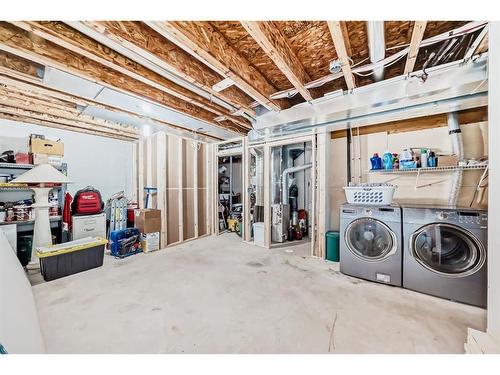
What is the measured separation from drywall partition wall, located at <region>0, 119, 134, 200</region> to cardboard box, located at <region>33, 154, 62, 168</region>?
0.51m

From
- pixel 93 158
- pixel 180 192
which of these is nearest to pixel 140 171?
pixel 93 158

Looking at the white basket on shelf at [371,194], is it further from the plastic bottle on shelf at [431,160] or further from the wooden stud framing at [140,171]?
the wooden stud framing at [140,171]

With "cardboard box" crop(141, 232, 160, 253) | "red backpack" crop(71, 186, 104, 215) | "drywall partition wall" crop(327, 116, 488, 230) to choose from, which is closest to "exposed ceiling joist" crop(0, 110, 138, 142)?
"red backpack" crop(71, 186, 104, 215)

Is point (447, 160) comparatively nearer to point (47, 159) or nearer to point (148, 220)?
point (148, 220)

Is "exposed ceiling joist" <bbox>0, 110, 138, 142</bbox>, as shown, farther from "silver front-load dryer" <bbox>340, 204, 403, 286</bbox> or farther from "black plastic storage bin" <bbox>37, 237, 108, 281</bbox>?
"silver front-load dryer" <bbox>340, 204, 403, 286</bbox>

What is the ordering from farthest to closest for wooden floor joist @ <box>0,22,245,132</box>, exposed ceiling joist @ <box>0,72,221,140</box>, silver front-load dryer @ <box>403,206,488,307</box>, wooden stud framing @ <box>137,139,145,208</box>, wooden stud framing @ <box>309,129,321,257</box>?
wooden stud framing @ <box>137,139,145,208</box>, wooden stud framing @ <box>309,129,321,257</box>, exposed ceiling joist @ <box>0,72,221,140</box>, silver front-load dryer @ <box>403,206,488,307</box>, wooden floor joist @ <box>0,22,245,132</box>

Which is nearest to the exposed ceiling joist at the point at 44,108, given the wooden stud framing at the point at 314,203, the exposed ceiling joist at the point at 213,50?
the exposed ceiling joist at the point at 213,50

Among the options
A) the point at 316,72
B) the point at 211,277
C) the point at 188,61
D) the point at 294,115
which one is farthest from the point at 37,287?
the point at 316,72

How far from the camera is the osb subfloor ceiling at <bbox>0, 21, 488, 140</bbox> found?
1.46 m

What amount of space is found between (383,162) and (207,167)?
343 centimetres

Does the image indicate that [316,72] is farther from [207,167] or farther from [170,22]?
[207,167]

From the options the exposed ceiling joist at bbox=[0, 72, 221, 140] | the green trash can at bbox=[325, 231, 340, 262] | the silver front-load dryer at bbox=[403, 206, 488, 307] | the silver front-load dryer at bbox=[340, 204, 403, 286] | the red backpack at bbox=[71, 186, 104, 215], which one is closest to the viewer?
the silver front-load dryer at bbox=[403, 206, 488, 307]

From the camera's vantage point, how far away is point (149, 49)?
5.29 feet

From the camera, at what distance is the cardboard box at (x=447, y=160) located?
8.23 ft
